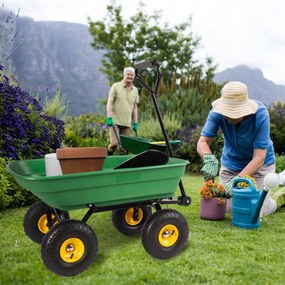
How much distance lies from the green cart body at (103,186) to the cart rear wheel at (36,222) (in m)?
0.31

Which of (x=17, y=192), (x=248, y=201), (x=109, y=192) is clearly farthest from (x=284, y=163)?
(x=109, y=192)

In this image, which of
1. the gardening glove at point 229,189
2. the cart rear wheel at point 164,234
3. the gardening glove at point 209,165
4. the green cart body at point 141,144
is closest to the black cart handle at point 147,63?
the green cart body at point 141,144

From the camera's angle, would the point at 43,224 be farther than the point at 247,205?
No

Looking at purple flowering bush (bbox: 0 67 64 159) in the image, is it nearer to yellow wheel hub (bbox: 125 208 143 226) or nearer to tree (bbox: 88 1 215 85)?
yellow wheel hub (bbox: 125 208 143 226)

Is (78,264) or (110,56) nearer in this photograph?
(78,264)

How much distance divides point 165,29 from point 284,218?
16.2 meters

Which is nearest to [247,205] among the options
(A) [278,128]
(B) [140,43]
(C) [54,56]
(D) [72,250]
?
(D) [72,250]

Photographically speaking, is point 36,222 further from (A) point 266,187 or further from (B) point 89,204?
(A) point 266,187

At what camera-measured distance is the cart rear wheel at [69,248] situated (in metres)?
2.11

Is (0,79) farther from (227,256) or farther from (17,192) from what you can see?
(227,256)

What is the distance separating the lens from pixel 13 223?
322 centimetres

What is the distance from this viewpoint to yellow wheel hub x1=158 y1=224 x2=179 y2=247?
95.1 inches

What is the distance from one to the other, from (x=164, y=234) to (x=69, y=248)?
0.59 metres

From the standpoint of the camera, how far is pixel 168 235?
2457 millimetres
